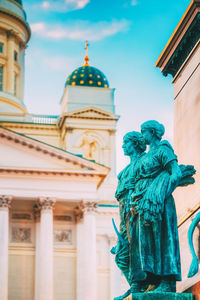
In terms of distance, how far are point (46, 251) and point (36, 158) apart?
16.8 ft

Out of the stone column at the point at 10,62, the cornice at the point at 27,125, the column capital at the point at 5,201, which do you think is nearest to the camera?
the column capital at the point at 5,201

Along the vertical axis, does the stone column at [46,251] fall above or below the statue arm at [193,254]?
above

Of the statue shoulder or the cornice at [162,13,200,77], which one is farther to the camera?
the cornice at [162,13,200,77]

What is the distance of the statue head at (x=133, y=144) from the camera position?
265 inches

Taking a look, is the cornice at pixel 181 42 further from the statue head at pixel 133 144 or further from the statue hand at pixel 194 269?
the statue hand at pixel 194 269

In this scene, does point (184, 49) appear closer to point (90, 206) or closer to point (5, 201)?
point (5, 201)

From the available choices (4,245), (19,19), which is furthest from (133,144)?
(19,19)

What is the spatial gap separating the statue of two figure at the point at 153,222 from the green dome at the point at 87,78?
168 ft

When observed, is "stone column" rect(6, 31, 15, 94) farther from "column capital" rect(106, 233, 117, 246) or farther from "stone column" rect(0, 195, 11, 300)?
"stone column" rect(0, 195, 11, 300)

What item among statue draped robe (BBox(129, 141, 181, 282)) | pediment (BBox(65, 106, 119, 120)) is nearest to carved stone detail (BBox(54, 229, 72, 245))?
pediment (BBox(65, 106, 119, 120))

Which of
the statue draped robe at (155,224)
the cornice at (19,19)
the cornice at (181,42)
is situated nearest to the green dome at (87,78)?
the cornice at (19,19)

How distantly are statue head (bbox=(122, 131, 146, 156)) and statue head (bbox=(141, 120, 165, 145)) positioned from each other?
1.40ft

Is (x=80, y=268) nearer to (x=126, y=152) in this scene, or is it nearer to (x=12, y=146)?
(x=12, y=146)

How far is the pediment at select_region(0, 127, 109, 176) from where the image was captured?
42.5 meters
